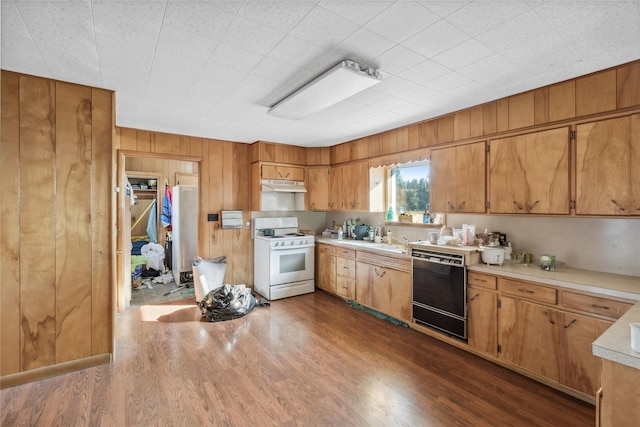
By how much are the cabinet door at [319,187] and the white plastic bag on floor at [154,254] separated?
3.23 metres

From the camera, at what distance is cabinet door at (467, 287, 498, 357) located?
269 cm

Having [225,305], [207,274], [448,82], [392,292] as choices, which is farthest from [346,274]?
[448,82]

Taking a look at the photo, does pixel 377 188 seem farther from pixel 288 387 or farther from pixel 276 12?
pixel 276 12

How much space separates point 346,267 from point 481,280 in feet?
6.52

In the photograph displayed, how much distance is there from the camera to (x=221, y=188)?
189 inches

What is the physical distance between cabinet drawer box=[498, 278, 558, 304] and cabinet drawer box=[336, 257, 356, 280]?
6.57 feet

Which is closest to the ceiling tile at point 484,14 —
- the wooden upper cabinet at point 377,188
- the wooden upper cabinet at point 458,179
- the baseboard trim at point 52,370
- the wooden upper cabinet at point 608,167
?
the wooden upper cabinet at point 608,167

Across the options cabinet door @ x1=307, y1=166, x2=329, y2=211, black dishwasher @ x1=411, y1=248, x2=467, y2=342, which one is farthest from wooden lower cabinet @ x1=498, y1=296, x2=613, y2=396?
cabinet door @ x1=307, y1=166, x2=329, y2=211

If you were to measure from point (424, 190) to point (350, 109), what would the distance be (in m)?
1.66

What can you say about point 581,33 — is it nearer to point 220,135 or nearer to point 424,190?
point 424,190

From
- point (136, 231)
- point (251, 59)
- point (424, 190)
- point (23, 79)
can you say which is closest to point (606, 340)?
point (251, 59)

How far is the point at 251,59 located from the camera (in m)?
2.11

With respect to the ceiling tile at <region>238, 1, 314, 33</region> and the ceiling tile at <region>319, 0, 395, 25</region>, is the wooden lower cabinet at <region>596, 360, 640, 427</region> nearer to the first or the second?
the ceiling tile at <region>319, 0, 395, 25</region>

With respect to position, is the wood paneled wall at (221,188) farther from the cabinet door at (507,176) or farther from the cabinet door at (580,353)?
the cabinet door at (580,353)
